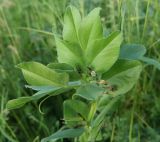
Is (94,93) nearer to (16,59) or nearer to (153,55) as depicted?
(153,55)

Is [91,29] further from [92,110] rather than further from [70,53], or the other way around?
[92,110]

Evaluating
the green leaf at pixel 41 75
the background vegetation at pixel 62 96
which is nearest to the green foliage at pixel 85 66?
the green leaf at pixel 41 75

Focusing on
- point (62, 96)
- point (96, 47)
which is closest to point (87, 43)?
point (96, 47)

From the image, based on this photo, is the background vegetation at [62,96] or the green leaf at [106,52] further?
the background vegetation at [62,96]

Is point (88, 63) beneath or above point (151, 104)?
above

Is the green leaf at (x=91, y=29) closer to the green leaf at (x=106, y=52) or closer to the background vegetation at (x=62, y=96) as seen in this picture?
the green leaf at (x=106, y=52)

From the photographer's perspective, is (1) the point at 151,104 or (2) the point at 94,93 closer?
(2) the point at 94,93

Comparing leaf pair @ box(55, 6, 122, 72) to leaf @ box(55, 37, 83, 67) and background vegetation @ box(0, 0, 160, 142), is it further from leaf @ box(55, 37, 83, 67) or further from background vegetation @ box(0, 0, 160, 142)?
background vegetation @ box(0, 0, 160, 142)

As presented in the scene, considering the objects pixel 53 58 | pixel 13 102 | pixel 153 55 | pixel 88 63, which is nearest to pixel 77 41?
pixel 88 63
